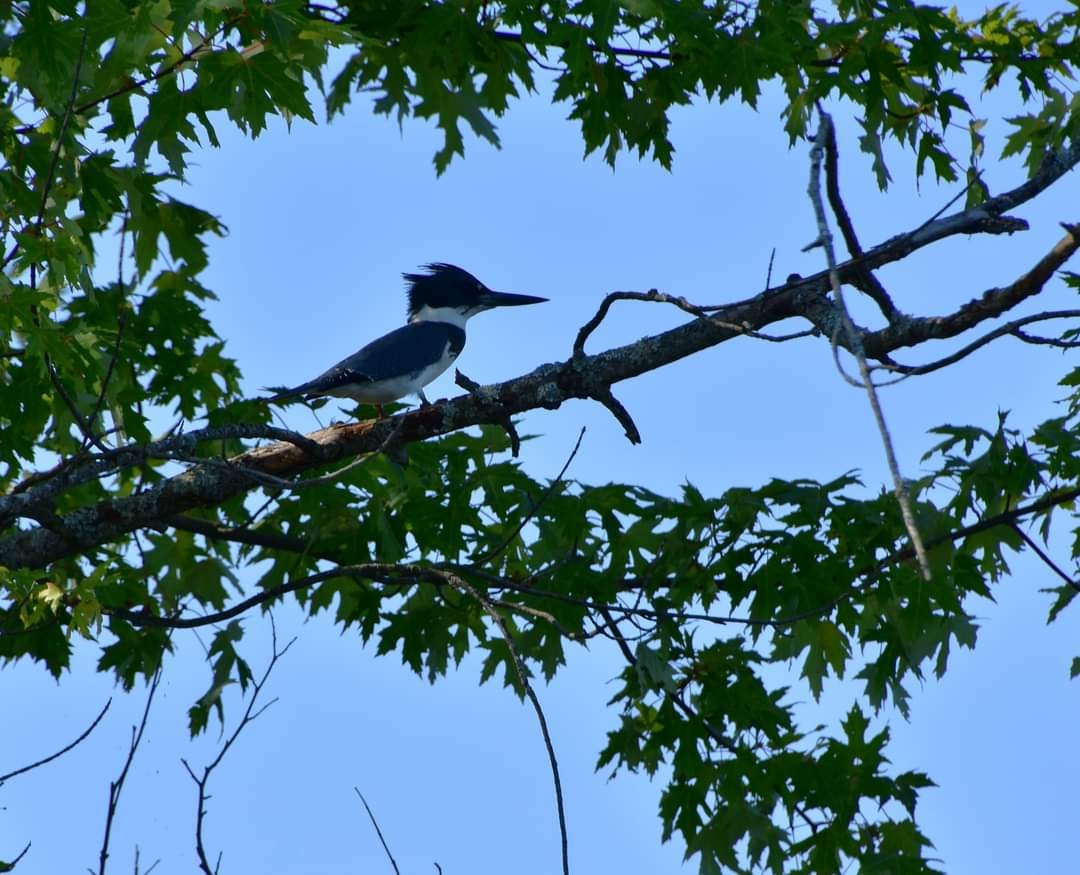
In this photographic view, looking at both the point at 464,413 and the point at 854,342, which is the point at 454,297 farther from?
the point at 854,342

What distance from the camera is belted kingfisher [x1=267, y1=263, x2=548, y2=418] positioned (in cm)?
622

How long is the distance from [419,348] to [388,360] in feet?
1.49

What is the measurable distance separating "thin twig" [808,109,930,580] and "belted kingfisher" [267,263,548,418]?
11.1 feet

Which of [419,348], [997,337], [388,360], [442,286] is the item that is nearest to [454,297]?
[442,286]

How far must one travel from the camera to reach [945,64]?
551 centimetres

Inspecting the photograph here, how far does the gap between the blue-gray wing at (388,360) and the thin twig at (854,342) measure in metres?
3.40

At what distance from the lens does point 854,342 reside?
2488 millimetres

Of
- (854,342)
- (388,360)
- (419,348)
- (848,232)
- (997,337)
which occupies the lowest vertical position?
(854,342)

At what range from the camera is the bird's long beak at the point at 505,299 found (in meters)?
8.73

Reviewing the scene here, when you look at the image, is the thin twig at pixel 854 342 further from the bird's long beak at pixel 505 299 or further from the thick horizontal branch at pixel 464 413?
the bird's long beak at pixel 505 299

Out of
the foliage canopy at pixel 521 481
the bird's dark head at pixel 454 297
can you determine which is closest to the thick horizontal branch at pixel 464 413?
the foliage canopy at pixel 521 481

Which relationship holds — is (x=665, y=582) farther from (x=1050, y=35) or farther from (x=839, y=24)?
(x=1050, y=35)

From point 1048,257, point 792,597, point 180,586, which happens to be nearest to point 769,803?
point 792,597

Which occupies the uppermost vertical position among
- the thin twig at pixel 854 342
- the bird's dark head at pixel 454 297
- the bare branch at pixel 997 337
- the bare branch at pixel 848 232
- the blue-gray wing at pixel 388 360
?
the bird's dark head at pixel 454 297
